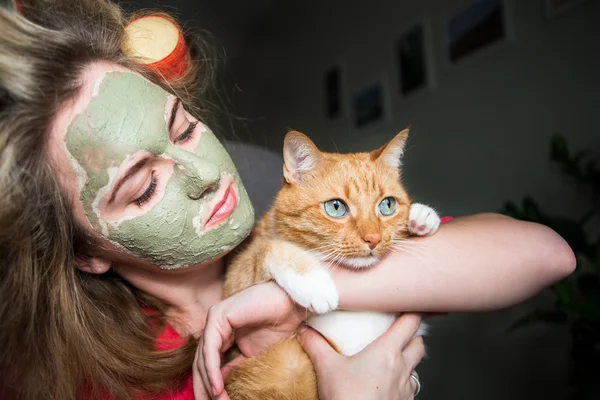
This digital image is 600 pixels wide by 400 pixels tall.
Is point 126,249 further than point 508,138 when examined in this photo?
No

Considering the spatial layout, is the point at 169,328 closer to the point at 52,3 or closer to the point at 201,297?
the point at 201,297

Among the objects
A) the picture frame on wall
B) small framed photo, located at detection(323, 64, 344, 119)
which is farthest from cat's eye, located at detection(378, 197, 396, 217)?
small framed photo, located at detection(323, 64, 344, 119)

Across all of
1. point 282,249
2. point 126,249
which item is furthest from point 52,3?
point 282,249

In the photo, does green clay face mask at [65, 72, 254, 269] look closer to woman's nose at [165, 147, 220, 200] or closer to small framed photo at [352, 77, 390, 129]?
woman's nose at [165, 147, 220, 200]

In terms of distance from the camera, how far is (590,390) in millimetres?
2238

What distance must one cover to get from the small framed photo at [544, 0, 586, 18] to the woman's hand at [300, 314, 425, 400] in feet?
8.29

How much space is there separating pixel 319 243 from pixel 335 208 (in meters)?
0.14

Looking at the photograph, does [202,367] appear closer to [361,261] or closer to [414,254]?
[361,261]

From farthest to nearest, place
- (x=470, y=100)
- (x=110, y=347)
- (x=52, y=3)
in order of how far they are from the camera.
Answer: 1. (x=470, y=100)
2. (x=110, y=347)
3. (x=52, y=3)

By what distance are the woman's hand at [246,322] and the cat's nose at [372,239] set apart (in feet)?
1.00

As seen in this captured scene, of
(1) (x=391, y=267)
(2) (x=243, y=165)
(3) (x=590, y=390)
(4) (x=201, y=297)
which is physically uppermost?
(2) (x=243, y=165)

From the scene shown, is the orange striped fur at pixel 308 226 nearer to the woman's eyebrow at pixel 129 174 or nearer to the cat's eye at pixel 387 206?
the cat's eye at pixel 387 206

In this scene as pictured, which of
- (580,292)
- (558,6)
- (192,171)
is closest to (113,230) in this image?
(192,171)

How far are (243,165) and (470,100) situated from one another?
2.22 m
